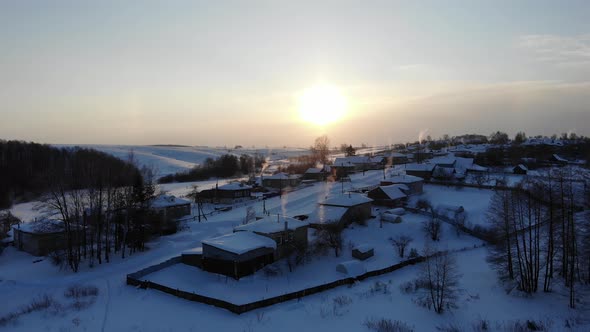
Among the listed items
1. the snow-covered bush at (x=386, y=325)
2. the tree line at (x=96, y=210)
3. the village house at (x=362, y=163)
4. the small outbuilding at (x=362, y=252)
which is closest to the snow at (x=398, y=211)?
the small outbuilding at (x=362, y=252)

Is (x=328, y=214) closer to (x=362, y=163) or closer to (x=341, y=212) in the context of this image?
(x=341, y=212)

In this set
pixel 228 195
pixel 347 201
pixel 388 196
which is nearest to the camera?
pixel 347 201

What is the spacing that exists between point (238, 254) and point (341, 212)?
565 inches

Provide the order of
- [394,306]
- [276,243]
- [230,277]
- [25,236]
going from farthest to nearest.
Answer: [25,236]
[276,243]
[230,277]
[394,306]

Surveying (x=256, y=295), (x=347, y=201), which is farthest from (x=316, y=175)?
(x=256, y=295)

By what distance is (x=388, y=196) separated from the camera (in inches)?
1809

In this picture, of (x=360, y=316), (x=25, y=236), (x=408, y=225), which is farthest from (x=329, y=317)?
(x=25, y=236)

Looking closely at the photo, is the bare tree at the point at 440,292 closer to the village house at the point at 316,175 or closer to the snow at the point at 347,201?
the snow at the point at 347,201

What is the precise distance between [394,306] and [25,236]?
31.6 meters

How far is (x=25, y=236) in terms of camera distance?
111 feet

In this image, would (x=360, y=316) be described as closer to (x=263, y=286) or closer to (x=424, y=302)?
(x=424, y=302)

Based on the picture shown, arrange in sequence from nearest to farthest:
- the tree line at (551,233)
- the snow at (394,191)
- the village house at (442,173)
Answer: the tree line at (551,233)
the snow at (394,191)
the village house at (442,173)

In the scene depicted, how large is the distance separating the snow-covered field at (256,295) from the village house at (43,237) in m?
0.94

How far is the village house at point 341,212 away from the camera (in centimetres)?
3472
